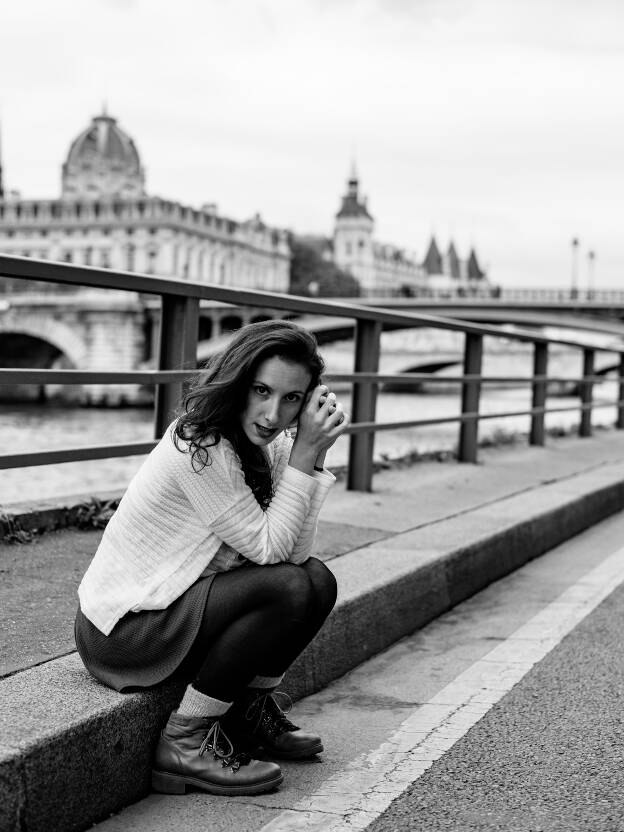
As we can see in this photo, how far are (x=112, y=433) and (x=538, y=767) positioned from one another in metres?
34.2

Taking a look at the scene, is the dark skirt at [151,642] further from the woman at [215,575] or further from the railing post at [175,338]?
the railing post at [175,338]

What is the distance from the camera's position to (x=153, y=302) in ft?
244

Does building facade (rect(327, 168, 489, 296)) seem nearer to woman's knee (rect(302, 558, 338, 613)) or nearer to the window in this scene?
the window

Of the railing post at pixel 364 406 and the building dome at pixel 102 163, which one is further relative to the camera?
the building dome at pixel 102 163

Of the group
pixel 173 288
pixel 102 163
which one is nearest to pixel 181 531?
pixel 173 288

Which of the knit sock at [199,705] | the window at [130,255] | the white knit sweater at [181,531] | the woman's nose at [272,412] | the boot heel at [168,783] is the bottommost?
the boot heel at [168,783]

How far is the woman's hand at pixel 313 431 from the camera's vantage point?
276 cm

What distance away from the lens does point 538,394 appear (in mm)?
9906

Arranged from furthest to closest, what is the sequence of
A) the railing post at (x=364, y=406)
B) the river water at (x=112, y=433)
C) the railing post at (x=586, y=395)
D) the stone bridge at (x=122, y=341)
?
1. the stone bridge at (x=122, y=341)
2. the river water at (x=112, y=433)
3. the railing post at (x=586, y=395)
4. the railing post at (x=364, y=406)

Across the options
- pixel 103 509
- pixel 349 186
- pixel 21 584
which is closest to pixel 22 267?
pixel 21 584

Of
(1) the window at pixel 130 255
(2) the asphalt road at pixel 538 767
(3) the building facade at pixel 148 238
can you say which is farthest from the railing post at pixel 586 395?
(1) the window at pixel 130 255

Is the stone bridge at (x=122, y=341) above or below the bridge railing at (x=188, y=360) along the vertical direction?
above

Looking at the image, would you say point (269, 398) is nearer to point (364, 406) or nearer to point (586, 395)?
point (364, 406)

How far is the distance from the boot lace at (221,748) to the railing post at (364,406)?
371 centimetres
